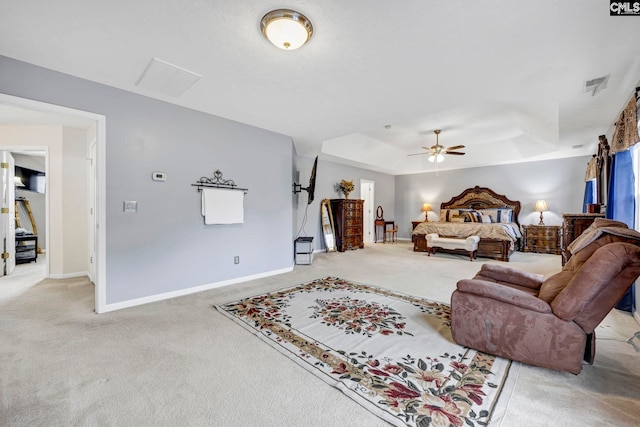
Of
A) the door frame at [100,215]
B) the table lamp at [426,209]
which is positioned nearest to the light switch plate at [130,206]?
the door frame at [100,215]

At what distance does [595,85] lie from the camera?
2891mm

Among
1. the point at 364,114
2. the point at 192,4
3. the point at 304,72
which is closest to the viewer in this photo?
the point at 192,4

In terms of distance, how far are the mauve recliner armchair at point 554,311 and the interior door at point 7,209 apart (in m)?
6.51

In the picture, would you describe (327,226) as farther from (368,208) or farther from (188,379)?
(188,379)

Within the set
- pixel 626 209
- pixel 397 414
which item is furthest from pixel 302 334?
pixel 626 209

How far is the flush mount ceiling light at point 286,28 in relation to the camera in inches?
73.2

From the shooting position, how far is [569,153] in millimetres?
6465

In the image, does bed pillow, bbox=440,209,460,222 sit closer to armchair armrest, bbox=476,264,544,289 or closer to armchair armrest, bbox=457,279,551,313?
armchair armrest, bbox=476,264,544,289

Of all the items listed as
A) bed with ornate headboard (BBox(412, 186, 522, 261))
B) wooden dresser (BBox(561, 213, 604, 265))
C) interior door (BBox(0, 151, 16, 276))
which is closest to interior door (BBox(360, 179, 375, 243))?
bed with ornate headboard (BBox(412, 186, 522, 261))

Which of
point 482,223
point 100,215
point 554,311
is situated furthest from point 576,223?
point 100,215

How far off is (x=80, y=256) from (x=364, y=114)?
206 inches

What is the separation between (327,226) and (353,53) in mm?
5163

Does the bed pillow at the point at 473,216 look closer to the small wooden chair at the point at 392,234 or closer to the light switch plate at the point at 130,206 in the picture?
the small wooden chair at the point at 392,234

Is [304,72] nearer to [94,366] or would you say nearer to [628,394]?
[94,366]
